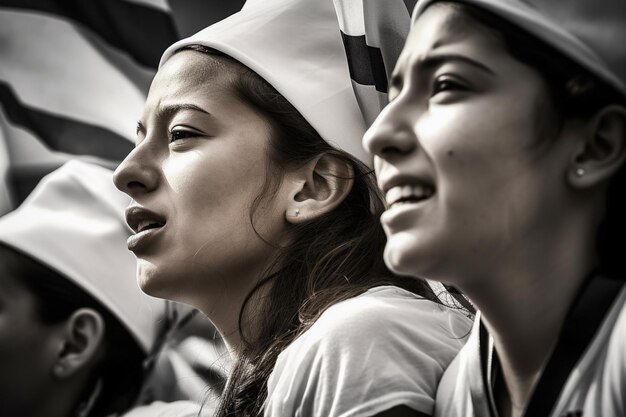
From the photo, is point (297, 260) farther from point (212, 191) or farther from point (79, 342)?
point (79, 342)

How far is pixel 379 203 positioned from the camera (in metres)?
1.29

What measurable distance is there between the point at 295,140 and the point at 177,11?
0.95 metres

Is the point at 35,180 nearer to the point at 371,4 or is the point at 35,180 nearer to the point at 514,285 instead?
the point at 371,4

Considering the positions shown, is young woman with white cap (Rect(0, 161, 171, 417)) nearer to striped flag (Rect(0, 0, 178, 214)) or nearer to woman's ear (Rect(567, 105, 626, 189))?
striped flag (Rect(0, 0, 178, 214))

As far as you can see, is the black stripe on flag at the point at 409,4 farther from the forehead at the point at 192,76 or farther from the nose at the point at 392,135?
the nose at the point at 392,135

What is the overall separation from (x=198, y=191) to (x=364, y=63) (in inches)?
10.6

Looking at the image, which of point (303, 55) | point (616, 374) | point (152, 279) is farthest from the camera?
point (303, 55)

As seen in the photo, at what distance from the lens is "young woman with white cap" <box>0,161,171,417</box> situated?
183 cm

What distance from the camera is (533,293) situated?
0.76 meters

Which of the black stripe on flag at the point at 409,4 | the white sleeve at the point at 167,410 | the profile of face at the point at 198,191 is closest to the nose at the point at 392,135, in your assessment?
the profile of face at the point at 198,191

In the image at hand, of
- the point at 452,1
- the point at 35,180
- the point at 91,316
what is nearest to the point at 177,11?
the point at 35,180

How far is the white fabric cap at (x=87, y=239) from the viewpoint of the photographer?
1881 millimetres

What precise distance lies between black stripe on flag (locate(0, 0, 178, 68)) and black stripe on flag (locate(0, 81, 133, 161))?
0.62ft

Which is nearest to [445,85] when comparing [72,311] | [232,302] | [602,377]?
[602,377]
